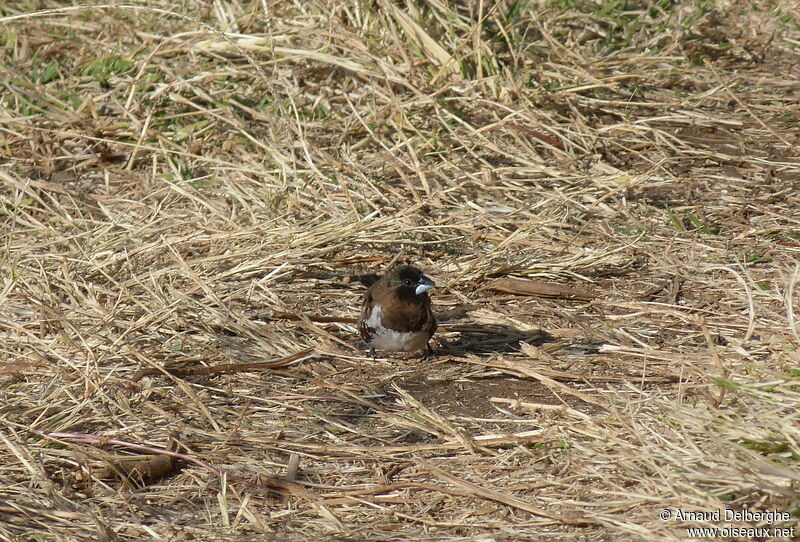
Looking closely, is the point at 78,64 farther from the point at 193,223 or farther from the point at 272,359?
the point at 272,359

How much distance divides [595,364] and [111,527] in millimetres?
2358

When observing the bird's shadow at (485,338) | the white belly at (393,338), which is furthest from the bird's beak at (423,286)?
the bird's shadow at (485,338)

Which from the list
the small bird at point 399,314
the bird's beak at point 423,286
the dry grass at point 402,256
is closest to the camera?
the dry grass at point 402,256

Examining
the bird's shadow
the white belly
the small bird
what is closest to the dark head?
the small bird

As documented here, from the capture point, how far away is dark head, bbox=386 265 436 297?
16.2ft

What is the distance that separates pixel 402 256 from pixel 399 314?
1.12 metres

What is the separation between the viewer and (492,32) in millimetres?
7094

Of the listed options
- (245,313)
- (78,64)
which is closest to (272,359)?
(245,313)

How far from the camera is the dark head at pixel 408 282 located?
4941 millimetres

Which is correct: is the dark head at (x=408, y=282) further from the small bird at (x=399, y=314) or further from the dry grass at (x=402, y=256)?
the dry grass at (x=402, y=256)

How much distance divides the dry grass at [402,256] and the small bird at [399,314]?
16 centimetres

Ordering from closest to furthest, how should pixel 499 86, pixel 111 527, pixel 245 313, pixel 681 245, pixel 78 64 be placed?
pixel 111 527, pixel 245 313, pixel 681 245, pixel 499 86, pixel 78 64

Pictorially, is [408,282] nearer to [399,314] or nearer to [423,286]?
[423,286]

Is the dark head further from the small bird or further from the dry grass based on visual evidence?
the dry grass
